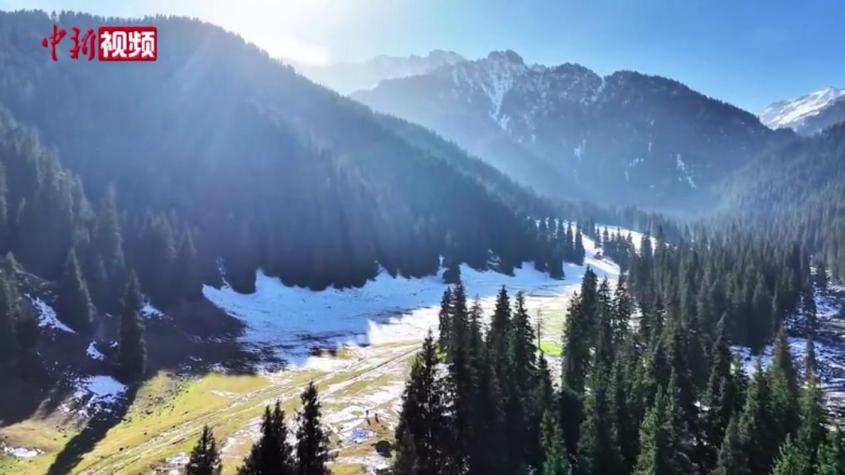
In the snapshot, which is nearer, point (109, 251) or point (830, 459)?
point (830, 459)

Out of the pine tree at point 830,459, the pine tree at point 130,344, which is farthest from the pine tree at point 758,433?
the pine tree at point 130,344

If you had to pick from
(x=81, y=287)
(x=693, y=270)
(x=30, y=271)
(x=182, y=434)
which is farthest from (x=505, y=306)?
(x=693, y=270)

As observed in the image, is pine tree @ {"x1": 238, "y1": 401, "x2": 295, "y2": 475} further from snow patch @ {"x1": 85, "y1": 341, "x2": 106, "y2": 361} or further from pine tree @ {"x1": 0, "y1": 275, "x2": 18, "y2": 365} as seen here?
snow patch @ {"x1": 85, "y1": 341, "x2": 106, "y2": 361}

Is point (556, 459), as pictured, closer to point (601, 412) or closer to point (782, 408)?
point (601, 412)

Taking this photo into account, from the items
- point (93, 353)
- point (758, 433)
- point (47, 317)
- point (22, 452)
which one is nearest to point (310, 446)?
point (22, 452)

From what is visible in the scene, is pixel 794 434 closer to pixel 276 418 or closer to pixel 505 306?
pixel 505 306

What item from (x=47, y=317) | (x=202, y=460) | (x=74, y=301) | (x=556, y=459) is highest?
(x=74, y=301)

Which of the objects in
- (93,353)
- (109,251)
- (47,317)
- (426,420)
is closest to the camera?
(426,420)
